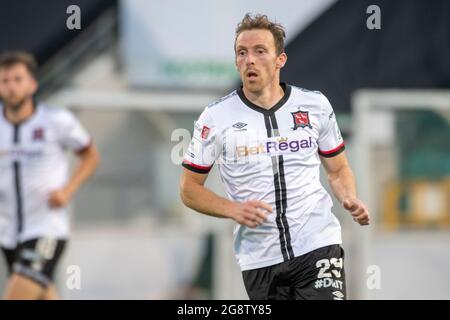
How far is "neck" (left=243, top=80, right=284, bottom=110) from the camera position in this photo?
213 inches

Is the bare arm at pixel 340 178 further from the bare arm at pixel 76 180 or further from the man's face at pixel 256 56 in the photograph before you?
the bare arm at pixel 76 180

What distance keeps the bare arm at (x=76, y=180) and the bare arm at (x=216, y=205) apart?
2.87m

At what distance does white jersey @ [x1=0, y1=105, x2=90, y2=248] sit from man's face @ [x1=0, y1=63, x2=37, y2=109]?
149 mm

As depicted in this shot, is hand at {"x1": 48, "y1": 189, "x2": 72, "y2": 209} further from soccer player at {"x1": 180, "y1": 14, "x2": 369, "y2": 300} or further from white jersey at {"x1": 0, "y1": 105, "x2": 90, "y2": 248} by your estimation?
soccer player at {"x1": 180, "y1": 14, "x2": 369, "y2": 300}

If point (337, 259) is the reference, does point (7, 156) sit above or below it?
above

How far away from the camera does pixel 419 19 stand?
1069 centimetres

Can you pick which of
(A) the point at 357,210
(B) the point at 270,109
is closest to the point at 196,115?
(B) the point at 270,109

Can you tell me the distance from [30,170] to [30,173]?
24 mm

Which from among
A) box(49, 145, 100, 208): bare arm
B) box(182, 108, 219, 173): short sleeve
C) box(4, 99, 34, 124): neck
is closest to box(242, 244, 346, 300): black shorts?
box(182, 108, 219, 173): short sleeve

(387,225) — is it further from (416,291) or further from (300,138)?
(300,138)

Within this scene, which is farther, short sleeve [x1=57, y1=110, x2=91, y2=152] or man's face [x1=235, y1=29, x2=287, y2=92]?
short sleeve [x1=57, y1=110, x2=91, y2=152]

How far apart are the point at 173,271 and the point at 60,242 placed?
8.46 ft

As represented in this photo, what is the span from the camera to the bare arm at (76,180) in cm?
808
